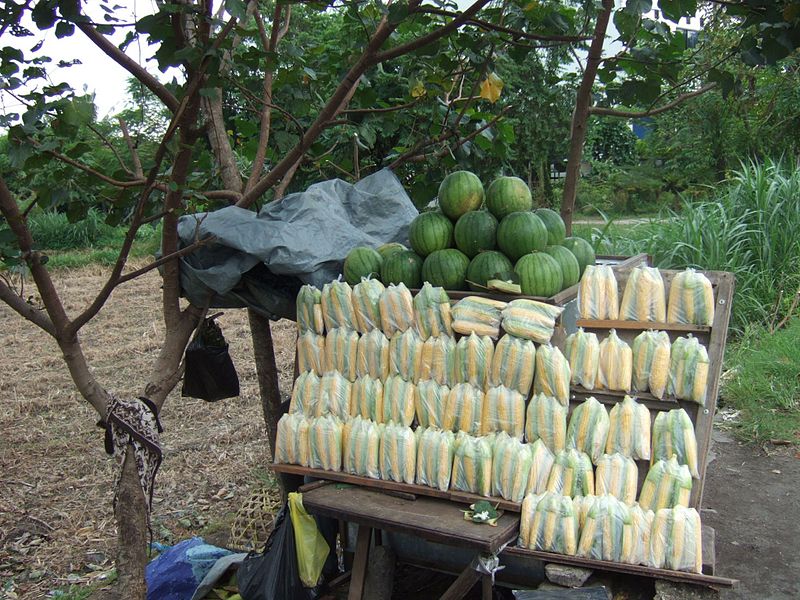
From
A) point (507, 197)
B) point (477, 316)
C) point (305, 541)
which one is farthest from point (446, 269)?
point (305, 541)

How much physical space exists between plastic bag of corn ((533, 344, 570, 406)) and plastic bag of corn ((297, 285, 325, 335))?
99cm

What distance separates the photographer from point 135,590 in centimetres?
299

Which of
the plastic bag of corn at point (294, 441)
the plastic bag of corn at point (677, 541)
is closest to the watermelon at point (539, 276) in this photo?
the plastic bag of corn at point (677, 541)

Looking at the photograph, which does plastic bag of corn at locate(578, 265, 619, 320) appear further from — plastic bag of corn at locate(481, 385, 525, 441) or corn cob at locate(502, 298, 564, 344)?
plastic bag of corn at locate(481, 385, 525, 441)

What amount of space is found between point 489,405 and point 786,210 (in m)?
5.35

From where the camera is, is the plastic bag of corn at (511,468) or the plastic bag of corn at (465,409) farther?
the plastic bag of corn at (465,409)

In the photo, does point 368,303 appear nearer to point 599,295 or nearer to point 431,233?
point 431,233

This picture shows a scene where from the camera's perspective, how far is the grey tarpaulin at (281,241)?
323cm

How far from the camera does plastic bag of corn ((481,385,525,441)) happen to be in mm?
2795

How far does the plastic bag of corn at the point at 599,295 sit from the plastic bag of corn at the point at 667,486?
1.99ft

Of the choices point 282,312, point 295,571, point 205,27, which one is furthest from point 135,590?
point 205,27

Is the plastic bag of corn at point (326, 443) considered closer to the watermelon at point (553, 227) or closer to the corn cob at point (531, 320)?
the corn cob at point (531, 320)

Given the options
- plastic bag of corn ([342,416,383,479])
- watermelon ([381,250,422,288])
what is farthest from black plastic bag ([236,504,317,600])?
watermelon ([381,250,422,288])

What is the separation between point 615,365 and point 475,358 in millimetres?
514
